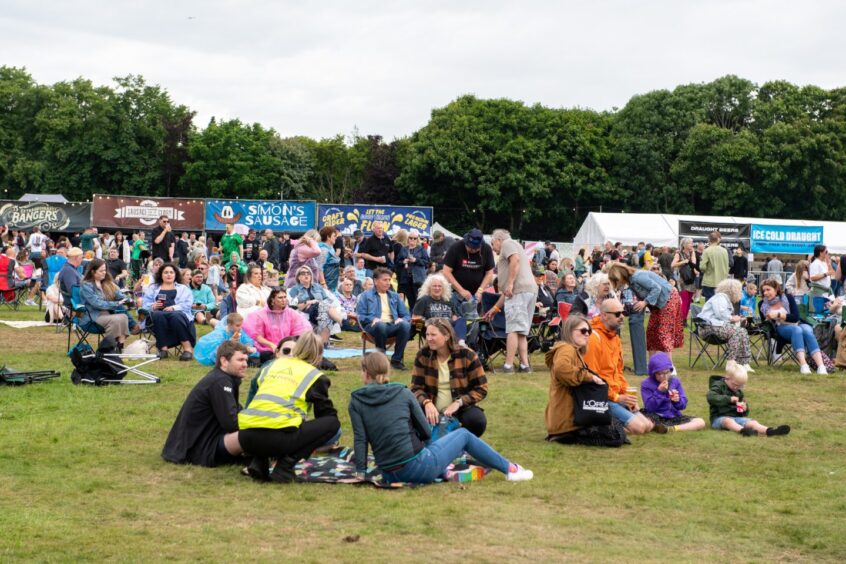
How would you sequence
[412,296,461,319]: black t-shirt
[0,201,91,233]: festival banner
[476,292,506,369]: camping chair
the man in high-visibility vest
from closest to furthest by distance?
the man in high-visibility vest
[412,296,461,319]: black t-shirt
[476,292,506,369]: camping chair
[0,201,91,233]: festival banner

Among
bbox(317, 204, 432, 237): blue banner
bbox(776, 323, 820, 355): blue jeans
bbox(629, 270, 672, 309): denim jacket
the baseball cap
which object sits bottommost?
bbox(776, 323, 820, 355): blue jeans

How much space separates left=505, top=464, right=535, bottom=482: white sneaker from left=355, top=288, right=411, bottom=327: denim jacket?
585 cm

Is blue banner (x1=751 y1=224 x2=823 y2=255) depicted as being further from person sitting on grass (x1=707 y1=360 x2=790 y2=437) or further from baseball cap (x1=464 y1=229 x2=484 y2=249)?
person sitting on grass (x1=707 y1=360 x2=790 y2=437)

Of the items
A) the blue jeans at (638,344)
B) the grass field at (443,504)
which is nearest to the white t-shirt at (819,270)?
the blue jeans at (638,344)

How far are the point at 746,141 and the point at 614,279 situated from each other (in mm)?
49373

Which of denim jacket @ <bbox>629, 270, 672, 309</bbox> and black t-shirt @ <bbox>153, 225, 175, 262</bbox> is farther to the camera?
black t-shirt @ <bbox>153, 225, 175, 262</bbox>

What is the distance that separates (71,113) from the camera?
7238 centimetres

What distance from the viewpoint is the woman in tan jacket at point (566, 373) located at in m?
7.82

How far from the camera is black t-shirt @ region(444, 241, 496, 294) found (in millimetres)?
12469

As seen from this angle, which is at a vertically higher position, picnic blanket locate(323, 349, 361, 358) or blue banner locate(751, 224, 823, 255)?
blue banner locate(751, 224, 823, 255)

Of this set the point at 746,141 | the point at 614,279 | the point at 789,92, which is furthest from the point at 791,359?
the point at 789,92

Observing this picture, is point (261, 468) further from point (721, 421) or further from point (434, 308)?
point (434, 308)

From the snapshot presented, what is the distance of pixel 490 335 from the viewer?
12578mm

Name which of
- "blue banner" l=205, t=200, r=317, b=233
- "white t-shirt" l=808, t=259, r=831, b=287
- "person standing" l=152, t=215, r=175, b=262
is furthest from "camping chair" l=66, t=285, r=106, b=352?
"blue banner" l=205, t=200, r=317, b=233
